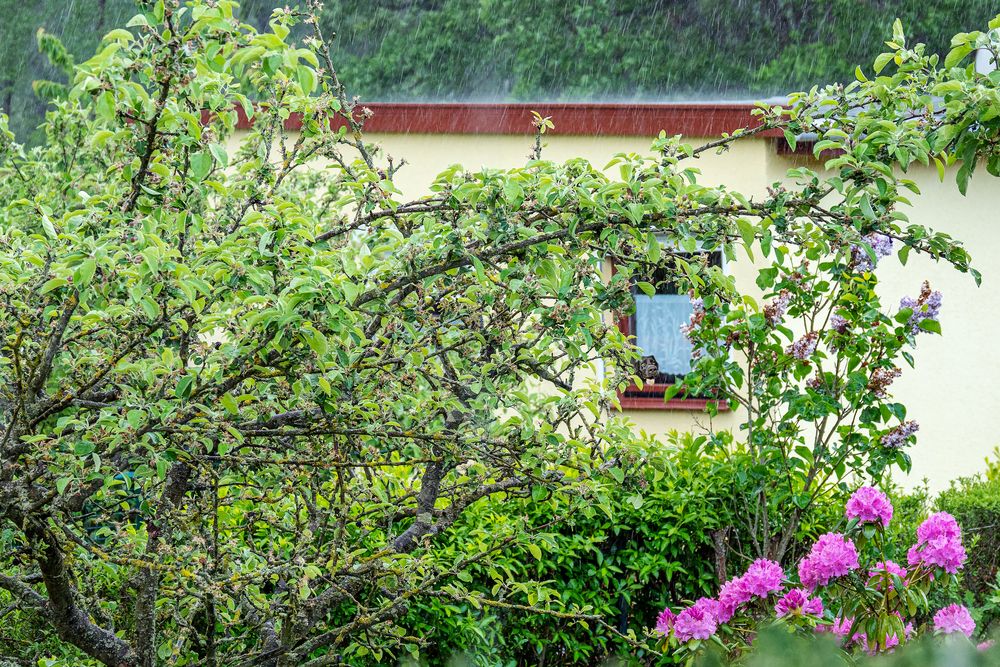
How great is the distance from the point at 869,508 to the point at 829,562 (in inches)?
12.9

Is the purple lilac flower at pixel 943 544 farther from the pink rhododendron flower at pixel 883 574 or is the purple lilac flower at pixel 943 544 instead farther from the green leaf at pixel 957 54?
the green leaf at pixel 957 54

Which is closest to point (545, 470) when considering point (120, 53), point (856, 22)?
point (120, 53)

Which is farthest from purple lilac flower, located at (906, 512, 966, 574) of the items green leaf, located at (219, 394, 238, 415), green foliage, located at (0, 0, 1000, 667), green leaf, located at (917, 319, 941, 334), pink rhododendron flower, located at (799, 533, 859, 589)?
green leaf, located at (219, 394, 238, 415)

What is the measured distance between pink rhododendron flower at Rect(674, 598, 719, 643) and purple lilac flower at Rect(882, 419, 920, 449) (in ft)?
4.42

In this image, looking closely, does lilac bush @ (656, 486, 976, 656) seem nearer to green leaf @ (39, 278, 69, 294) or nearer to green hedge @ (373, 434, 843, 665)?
green hedge @ (373, 434, 843, 665)

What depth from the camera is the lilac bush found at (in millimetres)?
3934

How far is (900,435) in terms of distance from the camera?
4.70 meters

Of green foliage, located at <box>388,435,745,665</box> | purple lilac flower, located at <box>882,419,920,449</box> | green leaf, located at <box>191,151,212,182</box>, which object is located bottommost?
green foliage, located at <box>388,435,745,665</box>

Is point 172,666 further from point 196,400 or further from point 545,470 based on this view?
point 545,470

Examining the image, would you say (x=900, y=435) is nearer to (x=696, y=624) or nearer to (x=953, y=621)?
(x=953, y=621)

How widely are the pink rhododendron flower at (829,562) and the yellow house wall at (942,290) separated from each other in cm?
499

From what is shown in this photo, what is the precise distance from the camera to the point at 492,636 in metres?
4.35

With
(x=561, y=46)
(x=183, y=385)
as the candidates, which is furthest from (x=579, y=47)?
(x=183, y=385)

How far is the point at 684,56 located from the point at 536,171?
26.7 m
